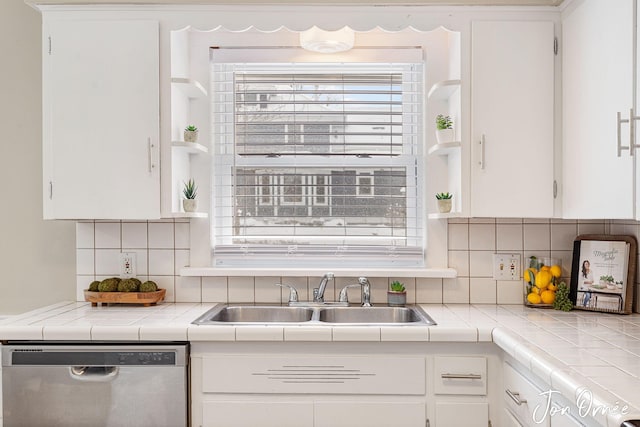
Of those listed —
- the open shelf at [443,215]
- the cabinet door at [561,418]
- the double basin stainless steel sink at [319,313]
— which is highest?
the open shelf at [443,215]

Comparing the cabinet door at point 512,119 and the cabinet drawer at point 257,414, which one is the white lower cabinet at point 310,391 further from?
the cabinet door at point 512,119

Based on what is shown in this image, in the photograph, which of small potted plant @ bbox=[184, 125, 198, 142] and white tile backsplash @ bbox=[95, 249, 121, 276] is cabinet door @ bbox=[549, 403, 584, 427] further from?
white tile backsplash @ bbox=[95, 249, 121, 276]

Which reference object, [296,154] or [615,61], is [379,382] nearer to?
[296,154]

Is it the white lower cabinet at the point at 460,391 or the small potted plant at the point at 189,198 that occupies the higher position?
the small potted plant at the point at 189,198

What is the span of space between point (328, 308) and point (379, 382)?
1.69 ft

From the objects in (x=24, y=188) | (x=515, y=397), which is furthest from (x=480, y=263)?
(x=24, y=188)

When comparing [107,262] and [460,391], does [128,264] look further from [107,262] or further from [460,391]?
[460,391]

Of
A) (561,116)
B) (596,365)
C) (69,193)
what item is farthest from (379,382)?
(69,193)

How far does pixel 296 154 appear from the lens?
262 cm

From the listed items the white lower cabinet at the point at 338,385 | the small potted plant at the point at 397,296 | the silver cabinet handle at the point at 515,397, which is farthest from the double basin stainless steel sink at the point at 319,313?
the silver cabinet handle at the point at 515,397

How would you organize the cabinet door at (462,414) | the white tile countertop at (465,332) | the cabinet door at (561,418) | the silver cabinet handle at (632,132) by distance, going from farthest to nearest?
the cabinet door at (462,414) < the silver cabinet handle at (632,132) < the white tile countertop at (465,332) < the cabinet door at (561,418)

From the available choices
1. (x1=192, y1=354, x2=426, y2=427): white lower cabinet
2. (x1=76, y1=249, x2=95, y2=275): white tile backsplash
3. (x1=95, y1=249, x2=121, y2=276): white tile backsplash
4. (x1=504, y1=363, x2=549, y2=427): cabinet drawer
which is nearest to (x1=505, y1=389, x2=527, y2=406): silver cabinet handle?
(x1=504, y1=363, x2=549, y2=427): cabinet drawer

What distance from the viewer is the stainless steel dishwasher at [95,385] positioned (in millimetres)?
1936

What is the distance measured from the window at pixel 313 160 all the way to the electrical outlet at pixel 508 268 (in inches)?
16.0
